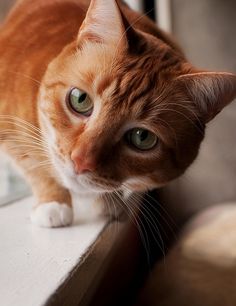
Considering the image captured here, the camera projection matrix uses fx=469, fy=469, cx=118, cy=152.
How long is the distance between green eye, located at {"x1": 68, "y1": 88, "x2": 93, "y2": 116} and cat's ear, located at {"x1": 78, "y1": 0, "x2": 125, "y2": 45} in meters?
0.11

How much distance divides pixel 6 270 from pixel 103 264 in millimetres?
271

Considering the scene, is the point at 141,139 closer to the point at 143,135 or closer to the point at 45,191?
the point at 143,135

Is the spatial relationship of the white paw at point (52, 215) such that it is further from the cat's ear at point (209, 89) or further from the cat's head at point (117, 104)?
the cat's ear at point (209, 89)

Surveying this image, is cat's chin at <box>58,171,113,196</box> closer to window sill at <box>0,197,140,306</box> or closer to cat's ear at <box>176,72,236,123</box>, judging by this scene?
window sill at <box>0,197,140,306</box>

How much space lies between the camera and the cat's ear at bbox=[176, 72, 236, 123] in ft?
2.76

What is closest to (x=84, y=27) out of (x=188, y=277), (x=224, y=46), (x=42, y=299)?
(x=42, y=299)

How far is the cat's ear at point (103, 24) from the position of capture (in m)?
0.84

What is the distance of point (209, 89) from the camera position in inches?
34.2

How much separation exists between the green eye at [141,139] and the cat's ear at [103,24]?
0.17 meters

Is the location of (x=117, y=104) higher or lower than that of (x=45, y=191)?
higher

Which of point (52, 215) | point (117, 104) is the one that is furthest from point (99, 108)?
point (52, 215)

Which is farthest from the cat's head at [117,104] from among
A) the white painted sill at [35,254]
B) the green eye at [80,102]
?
the white painted sill at [35,254]

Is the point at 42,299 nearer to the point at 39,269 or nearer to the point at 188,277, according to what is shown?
the point at 39,269

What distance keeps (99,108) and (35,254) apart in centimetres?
28
